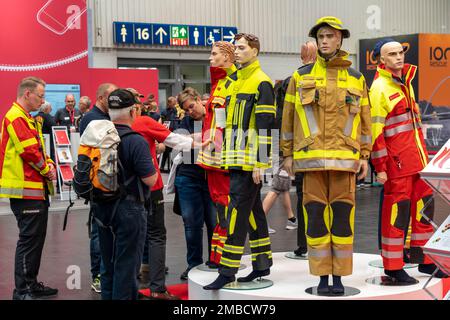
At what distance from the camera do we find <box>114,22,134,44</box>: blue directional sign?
2044cm

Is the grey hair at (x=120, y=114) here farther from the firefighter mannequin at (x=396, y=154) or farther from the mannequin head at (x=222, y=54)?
the firefighter mannequin at (x=396, y=154)

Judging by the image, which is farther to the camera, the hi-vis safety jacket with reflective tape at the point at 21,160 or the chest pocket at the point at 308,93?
the hi-vis safety jacket with reflective tape at the point at 21,160

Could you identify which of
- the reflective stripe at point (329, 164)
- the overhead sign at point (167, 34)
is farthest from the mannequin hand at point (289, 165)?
the overhead sign at point (167, 34)

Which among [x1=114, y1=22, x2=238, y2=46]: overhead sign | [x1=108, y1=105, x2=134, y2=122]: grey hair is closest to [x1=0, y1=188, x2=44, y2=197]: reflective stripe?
[x1=108, y1=105, x2=134, y2=122]: grey hair

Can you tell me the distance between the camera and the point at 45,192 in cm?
593

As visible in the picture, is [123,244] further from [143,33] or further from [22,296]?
[143,33]

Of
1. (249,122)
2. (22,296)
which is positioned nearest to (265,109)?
(249,122)

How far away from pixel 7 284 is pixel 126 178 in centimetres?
252

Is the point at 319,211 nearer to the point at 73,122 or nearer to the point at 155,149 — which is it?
the point at 155,149

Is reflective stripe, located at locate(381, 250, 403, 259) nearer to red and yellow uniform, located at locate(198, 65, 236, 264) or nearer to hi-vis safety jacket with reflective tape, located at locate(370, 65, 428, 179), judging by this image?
hi-vis safety jacket with reflective tape, located at locate(370, 65, 428, 179)

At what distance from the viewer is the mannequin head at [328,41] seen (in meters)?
4.87

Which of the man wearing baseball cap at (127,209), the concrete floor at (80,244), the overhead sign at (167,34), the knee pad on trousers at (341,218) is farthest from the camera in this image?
the overhead sign at (167,34)

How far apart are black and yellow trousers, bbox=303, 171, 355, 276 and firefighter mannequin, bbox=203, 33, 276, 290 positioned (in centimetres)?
40

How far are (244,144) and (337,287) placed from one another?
1165mm
